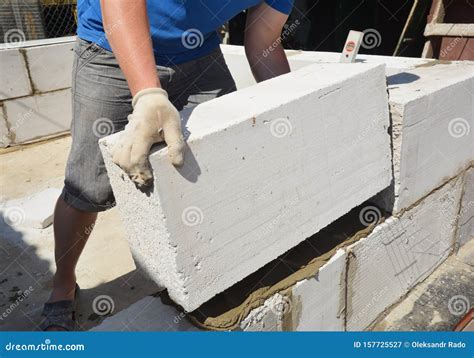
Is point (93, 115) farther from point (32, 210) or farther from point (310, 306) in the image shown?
point (32, 210)

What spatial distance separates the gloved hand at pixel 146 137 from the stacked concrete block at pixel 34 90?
174 inches

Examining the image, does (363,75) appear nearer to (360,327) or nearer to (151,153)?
(151,153)

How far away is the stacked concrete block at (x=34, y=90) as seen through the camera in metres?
4.91

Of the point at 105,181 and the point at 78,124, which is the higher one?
the point at 78,124

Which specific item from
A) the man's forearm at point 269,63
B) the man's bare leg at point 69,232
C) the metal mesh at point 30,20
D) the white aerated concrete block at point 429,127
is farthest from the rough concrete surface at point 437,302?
the metal mesh at point 30,20

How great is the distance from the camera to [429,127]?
2.19 m

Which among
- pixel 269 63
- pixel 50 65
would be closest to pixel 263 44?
pixel 269 63

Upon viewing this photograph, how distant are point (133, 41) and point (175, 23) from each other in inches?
17.9

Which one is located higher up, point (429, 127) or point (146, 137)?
point (146, 137)

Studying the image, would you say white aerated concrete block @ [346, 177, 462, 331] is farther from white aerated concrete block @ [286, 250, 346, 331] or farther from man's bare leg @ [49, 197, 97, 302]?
man's bare leg @ [49, 197, 97, 302]

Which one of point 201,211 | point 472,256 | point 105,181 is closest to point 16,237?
point 105,181

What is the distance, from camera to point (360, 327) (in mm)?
2299

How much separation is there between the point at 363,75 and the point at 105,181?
120 cm

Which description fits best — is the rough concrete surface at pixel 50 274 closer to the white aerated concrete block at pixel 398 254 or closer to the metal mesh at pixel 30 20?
the white aerated concrete block at pixel 398 254
